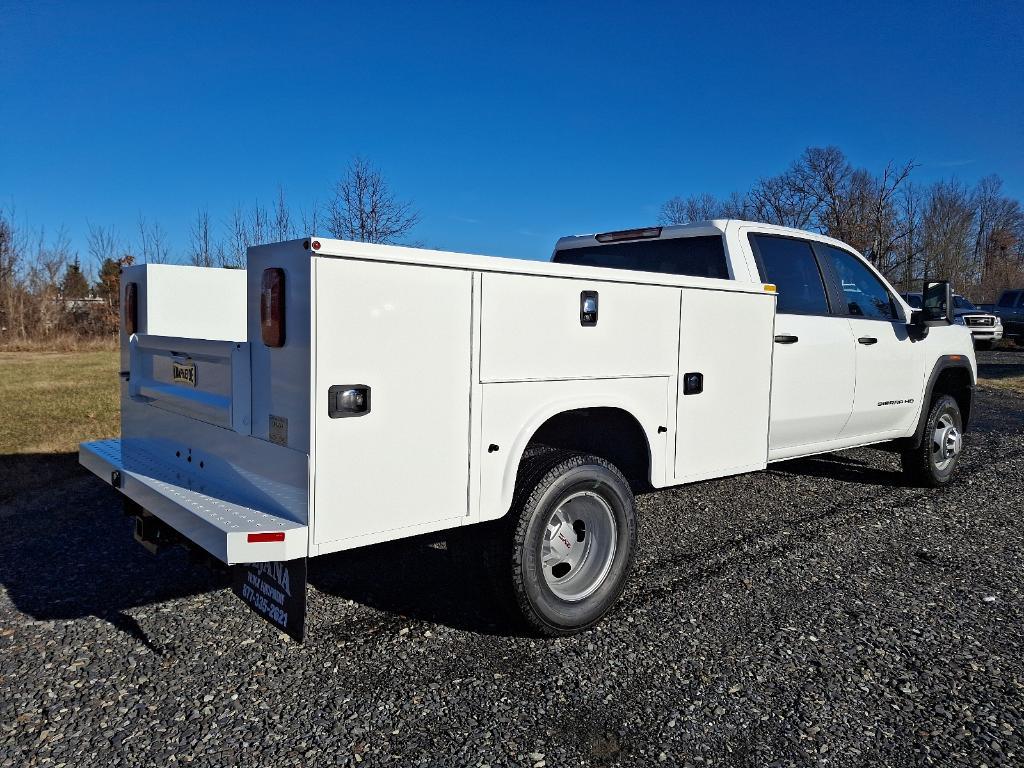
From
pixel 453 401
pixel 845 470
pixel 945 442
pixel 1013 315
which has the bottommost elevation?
pixel 845 470

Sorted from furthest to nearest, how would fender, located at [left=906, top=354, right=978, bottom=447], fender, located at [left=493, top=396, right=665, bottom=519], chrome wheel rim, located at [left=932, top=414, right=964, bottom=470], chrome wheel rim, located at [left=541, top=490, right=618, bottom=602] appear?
chrome wheel rim, located at [left=932, top=414, right=964, bottom=470] < fender, located at [left=906, top=354, right=978, bottom=447] < chrome wheel rim, located at [left=541, top=490, right=618, bottom=602] < fender, located at [left=493, top=396, right=665, bottom=519]

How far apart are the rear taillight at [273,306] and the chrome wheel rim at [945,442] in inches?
230

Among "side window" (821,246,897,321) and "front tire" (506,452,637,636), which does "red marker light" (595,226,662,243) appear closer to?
"side window" (821,246,897,321)

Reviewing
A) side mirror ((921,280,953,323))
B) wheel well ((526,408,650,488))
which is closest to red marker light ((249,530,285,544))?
wheel well ((526,408,650,488))

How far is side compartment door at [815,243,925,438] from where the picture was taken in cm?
560

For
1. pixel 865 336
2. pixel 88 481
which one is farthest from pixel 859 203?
pixel 88 481

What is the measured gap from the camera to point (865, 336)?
5.62m

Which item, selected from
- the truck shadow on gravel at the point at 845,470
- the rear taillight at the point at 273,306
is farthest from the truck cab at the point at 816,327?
the rear taillight at the point at 273,306

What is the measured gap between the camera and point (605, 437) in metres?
4.09

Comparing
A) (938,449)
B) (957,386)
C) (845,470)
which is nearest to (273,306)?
(938,449)

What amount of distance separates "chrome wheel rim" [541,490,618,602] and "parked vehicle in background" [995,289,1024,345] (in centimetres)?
2723

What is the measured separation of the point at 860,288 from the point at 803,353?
4.12ft

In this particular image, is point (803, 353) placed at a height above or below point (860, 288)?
below

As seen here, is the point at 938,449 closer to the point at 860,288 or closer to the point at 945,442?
the point at 945,442
